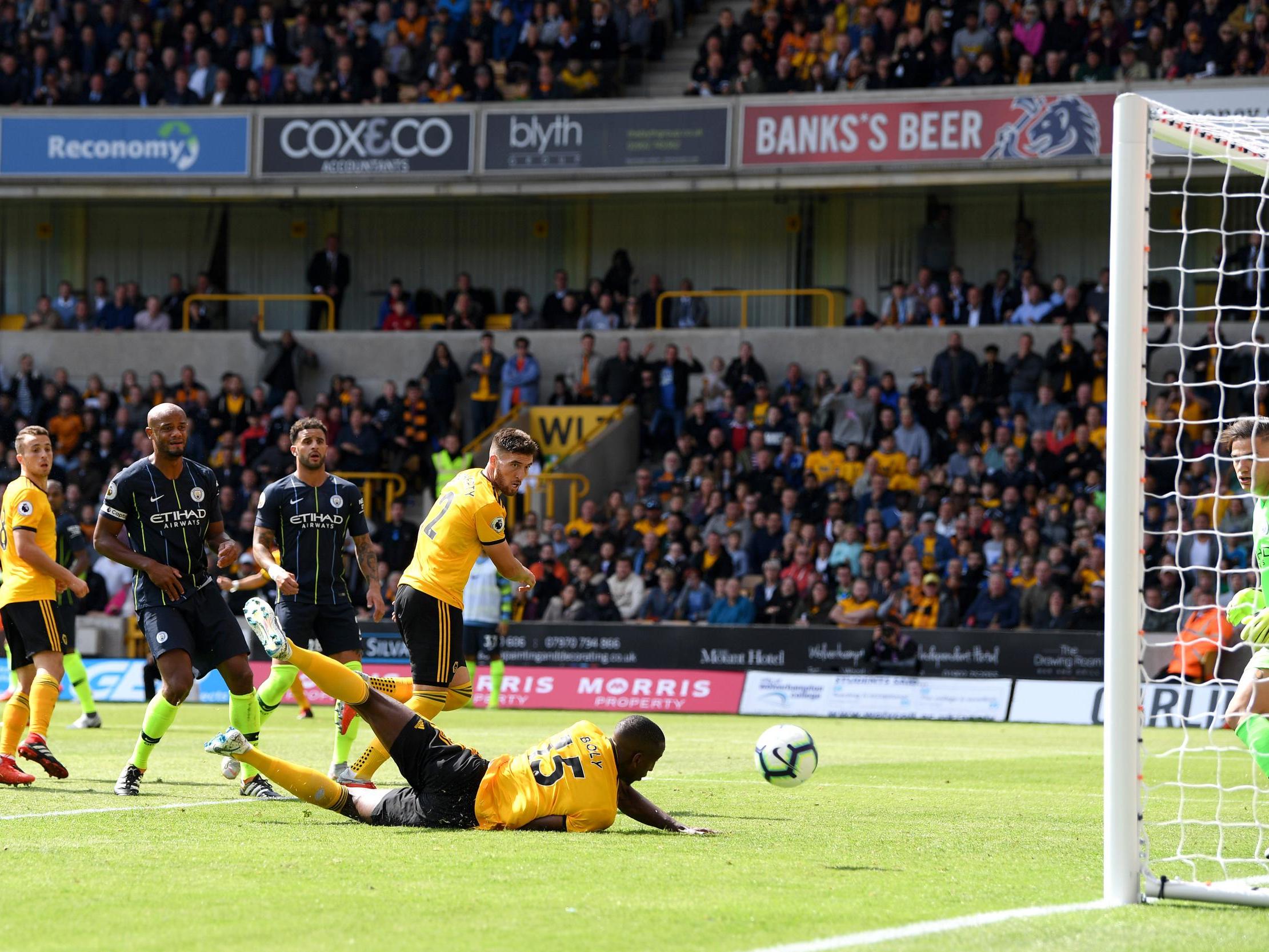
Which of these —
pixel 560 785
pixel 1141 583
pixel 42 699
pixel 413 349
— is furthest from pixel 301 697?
pixel 413 349

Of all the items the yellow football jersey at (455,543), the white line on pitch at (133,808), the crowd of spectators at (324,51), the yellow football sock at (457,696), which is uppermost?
the crowd of spectators at (324,51)

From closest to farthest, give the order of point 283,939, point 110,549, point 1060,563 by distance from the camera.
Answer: point 283,939, point 110,549, point 1060,563

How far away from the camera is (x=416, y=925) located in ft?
18.1

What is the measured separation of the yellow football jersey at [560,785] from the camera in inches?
310

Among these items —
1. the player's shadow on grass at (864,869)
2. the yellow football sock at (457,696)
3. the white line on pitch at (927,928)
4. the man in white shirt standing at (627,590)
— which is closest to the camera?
the white line on pitch at (927,928)

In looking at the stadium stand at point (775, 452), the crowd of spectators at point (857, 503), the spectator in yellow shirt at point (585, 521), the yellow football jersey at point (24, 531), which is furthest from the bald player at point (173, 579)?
the spectator in yellow shirt at point (585, 521)

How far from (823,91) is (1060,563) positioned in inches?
412

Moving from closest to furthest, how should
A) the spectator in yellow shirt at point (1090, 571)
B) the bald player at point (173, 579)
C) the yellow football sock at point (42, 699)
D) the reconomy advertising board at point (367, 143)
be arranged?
the bald player at point (173, 579), the yellow football sock at point (42, 699), the spectator in yellow shirt at point (1090, 571), the reconomy advertising board at point (367, 143)

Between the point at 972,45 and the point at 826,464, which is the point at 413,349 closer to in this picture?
the point at 826,464

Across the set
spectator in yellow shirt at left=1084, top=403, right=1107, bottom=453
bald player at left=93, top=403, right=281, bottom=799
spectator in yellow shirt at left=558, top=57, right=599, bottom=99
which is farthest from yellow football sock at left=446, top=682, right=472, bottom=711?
spectator in yellow shirt at left=558, top=57, right=599, bottom=99

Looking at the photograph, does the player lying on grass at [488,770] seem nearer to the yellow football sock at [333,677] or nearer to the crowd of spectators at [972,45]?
the yellow football sock at [333,677]

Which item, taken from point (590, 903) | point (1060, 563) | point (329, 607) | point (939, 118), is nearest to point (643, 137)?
point (939, 118)

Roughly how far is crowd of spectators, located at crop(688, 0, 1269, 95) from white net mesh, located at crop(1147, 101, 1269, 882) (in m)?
1.94

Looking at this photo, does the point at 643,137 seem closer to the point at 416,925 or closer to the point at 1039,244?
the point at 1039,244
